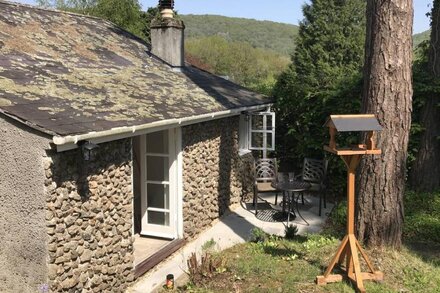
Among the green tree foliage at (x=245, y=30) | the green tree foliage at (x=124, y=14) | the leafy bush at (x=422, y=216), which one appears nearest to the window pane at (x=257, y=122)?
the leafy bush at (x=422, y=216)

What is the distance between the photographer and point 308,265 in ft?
21.3

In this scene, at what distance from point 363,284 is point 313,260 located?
1017mm

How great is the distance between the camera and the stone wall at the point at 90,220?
4.80 m

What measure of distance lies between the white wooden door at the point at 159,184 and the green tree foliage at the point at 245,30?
280 feet

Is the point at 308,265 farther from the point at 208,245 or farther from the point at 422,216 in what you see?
the point at 422,216

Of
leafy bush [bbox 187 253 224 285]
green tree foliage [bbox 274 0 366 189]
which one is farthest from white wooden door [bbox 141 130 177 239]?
green tree foliage [bbox 274 0 366 189]

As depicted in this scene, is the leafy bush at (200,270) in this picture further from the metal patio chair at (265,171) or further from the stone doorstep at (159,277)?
the metal patio chair at (265,171)

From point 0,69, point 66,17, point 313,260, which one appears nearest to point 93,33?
point 66,17

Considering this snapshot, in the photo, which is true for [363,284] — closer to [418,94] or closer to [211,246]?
[211,246]

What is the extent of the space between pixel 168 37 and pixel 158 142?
386 cm

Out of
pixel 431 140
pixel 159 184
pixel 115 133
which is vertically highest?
pixel 115 133

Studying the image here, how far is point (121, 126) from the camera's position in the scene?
211 inches

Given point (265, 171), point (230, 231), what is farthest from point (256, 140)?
point (230, 231)

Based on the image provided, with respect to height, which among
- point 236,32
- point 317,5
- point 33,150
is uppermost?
point 236,32
